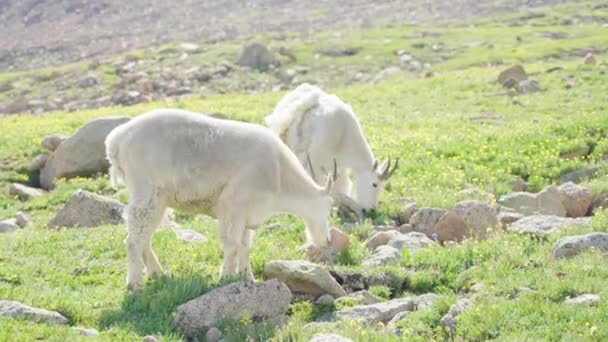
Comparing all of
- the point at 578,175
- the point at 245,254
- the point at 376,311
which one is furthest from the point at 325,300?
the point at 578,175

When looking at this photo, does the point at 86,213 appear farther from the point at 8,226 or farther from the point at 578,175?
the point at 578,175

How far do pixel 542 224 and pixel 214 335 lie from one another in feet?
21.0

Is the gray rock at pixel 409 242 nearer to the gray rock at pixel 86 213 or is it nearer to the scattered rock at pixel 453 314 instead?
the scattered rock at pixel 453 314

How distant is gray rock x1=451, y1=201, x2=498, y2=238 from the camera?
14.0 meters

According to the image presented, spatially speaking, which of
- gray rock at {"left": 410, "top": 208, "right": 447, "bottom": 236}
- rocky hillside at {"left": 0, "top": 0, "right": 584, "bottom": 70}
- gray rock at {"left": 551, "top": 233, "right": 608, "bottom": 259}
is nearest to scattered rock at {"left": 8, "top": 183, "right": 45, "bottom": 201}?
gray rock at {"left": 410, "top": 208, "right": 447, "bottom": 236}

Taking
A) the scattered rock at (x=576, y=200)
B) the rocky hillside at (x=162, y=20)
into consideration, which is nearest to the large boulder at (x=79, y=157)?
the scattered rock at (x=576, y=200)

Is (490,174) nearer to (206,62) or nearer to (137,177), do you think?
(137,177)

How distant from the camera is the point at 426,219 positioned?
15.3 metres

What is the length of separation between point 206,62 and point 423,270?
6847cm

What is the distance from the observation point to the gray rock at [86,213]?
16.3 meters

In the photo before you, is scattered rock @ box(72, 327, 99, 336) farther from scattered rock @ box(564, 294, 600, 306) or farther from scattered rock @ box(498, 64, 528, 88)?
scattered rock @ box(498, 64, 528, 88)

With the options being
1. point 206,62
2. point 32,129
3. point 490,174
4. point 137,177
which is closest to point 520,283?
point 137,177

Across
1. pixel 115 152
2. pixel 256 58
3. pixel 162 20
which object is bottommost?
pixel 162 20

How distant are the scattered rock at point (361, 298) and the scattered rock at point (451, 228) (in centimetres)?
370
